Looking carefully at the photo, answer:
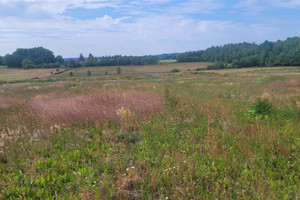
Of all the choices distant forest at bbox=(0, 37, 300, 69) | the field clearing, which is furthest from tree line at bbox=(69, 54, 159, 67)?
the field clearing

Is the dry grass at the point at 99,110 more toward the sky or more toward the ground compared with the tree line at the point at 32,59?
more toward the ground

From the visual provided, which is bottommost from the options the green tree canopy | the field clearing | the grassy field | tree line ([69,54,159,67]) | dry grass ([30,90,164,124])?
the grassy field

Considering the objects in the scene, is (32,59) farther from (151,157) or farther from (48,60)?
(151,157)

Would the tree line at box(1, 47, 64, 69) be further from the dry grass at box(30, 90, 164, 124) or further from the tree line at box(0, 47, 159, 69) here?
the dry grass at box(30, 90, 164, 124)

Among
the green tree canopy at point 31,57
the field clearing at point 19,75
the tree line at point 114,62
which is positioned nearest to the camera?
the field clearing at point 19,75

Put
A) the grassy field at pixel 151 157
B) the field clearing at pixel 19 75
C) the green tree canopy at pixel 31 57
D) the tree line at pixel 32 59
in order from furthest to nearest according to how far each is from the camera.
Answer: the green tree canopy at pixel 31 57 < the tree line at pixel 32 59 < the field clearing at pixel 19 75 < the grassy field at pixel 151 157

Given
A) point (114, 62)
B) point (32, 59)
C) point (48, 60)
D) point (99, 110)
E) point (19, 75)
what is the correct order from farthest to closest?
point (48, 60)
point (32, 59)
point (114, 62)
point (19, 75)
point (99, 110)

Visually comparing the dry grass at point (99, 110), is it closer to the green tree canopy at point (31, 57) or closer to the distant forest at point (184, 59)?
the distant forest at point (184, 59)

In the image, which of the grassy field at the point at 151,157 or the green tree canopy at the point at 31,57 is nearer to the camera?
the grassy field at the point at 151,157

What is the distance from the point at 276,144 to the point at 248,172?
1.11 meters

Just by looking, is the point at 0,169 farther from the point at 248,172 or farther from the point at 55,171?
the point at 248,172

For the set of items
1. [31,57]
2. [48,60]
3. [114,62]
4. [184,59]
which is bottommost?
[114,62]

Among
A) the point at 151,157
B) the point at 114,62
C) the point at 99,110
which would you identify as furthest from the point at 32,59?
the point at 151,157

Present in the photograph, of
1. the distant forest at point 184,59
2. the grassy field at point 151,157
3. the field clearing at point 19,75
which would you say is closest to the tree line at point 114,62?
the distant forest at point 184,59
